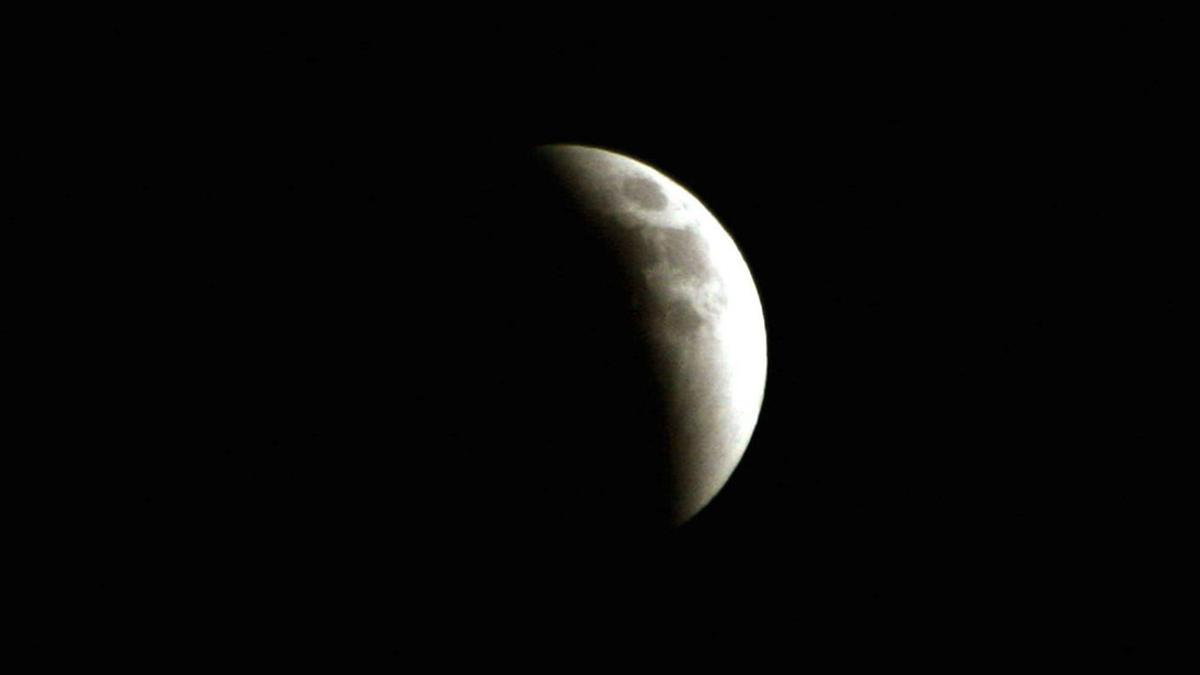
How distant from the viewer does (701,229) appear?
106 inches

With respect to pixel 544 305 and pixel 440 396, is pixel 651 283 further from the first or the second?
pixel 440 396

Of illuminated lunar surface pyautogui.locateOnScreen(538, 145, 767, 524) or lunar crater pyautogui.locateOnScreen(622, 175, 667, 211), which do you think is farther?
lunar crater pyautogui.locateOnScreen(622, 175, 667, 211)

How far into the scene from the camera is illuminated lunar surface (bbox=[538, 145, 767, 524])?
7.80 ft

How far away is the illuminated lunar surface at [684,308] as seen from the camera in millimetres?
2377

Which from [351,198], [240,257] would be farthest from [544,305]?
[240,257]

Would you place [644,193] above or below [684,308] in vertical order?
above

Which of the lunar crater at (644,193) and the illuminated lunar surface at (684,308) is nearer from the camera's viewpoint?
the illuminated lunar surface at (684,308)

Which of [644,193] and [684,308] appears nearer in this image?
[684,308]

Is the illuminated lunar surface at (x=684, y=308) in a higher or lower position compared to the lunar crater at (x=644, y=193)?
lower

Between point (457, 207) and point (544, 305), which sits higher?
point (457, 207)

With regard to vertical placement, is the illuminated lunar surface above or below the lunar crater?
below

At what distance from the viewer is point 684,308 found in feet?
7.94

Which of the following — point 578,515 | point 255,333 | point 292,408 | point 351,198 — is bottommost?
point 578,515

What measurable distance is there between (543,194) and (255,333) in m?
0.82
